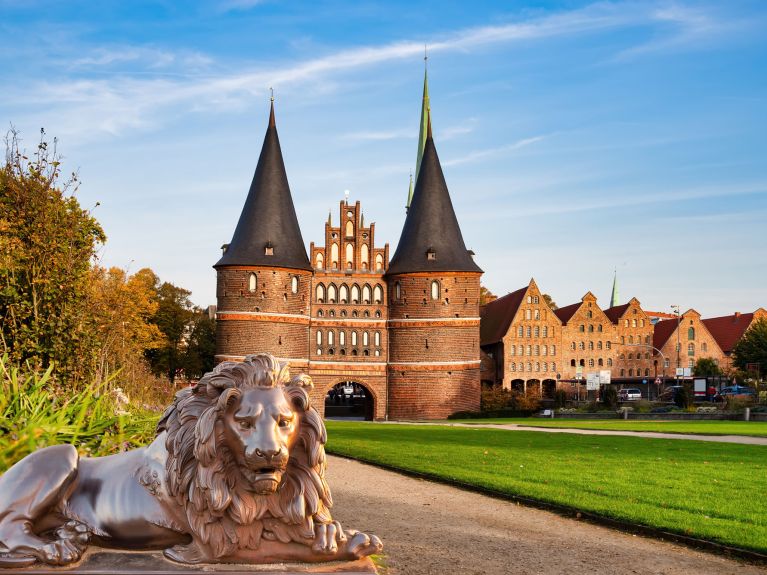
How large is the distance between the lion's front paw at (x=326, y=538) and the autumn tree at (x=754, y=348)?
219ft

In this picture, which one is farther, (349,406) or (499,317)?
(499,317)

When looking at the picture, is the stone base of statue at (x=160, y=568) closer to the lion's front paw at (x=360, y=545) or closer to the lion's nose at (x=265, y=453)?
the lion's front paw at (x=360, y=545)

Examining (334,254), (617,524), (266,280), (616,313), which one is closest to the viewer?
(617,524)

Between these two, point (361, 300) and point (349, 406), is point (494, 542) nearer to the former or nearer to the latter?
point (361, 300)

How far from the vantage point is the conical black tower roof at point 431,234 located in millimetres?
48844

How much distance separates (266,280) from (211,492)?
44099 millimetres

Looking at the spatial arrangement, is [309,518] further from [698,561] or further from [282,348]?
[282,348]

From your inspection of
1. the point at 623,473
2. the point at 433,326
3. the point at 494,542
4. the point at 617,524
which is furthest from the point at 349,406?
the point at 494,542

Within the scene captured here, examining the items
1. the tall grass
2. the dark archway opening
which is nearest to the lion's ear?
the tall grass

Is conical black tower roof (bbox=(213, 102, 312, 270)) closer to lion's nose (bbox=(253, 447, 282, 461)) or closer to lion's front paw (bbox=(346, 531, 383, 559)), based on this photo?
lion's front paw (bbox=(346, 531, 383, 559))

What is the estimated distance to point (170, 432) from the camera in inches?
135

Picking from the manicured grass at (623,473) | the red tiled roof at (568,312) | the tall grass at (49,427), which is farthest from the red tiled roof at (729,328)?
the tall grass at (49,427)

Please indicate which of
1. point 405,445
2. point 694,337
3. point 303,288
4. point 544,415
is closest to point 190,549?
point 405,445

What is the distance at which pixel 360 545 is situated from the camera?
11.3ft
